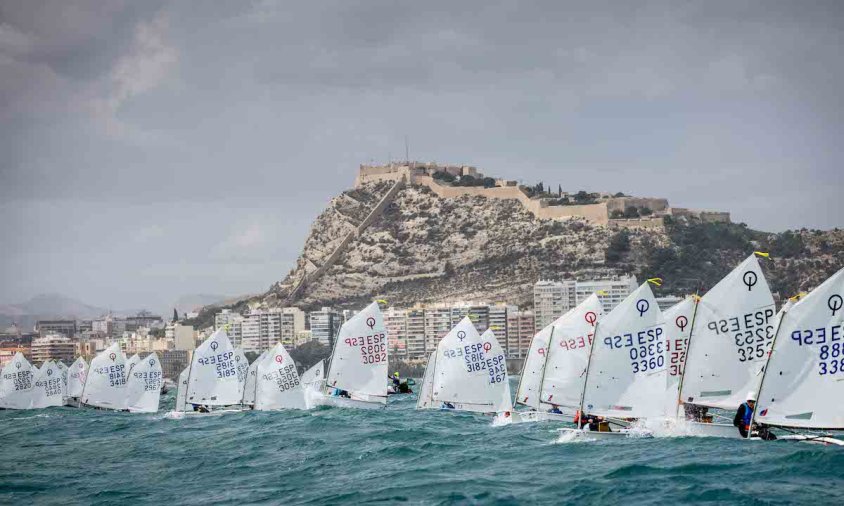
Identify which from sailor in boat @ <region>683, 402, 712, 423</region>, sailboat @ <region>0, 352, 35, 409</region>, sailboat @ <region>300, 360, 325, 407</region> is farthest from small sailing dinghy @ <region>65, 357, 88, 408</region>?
sailor in boat @ <region>683, 402, 712, 423</region>

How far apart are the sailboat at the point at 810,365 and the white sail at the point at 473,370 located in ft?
72.0

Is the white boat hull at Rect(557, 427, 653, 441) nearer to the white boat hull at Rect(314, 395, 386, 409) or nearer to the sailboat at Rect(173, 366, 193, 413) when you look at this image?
the white boat hull at Rect(314, 395, 386, 409)

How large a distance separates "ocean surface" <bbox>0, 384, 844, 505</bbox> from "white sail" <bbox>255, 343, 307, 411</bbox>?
10.1m

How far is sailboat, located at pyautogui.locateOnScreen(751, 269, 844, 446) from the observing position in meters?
32.3

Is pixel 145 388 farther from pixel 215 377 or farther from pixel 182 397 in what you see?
pixel 215 377

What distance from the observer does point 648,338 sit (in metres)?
38.2

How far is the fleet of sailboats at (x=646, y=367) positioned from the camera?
107ft

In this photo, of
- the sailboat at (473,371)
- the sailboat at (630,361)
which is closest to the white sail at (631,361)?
the sailboat at (630,361)

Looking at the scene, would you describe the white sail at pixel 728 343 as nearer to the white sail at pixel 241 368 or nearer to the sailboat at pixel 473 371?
the sailboat at pixel 473 371

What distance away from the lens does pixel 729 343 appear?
3731 centimetres

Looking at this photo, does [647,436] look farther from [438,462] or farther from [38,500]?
[38,500]

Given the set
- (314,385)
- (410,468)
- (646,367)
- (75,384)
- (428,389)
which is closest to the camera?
(410,468)

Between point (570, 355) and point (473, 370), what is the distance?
29.8 feet

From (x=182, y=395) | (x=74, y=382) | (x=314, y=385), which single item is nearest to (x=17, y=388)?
(x=74, y=382)
